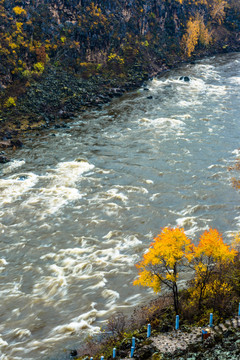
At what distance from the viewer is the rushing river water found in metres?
28.1

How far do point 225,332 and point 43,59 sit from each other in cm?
6976

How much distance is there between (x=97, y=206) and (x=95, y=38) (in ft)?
204

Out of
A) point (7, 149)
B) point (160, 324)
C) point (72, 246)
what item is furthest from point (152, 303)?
point (7, 149)

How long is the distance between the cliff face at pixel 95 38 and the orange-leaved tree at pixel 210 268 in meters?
51.4

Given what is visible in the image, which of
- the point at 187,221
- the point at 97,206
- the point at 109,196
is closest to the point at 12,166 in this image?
the point at 109,196

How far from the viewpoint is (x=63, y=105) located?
2776 inches

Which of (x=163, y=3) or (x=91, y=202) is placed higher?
(x=163, y=3)

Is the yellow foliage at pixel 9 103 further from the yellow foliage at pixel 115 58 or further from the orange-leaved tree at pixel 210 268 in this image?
the orange-leaved tree at pixel 210 268

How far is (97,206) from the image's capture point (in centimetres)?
4134

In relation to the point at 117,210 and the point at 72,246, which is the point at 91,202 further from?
the point at 72,246

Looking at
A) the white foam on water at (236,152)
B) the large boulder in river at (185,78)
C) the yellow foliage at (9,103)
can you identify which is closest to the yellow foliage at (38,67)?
the yellow foliage at (9,103)

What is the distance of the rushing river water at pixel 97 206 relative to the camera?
28.1 m

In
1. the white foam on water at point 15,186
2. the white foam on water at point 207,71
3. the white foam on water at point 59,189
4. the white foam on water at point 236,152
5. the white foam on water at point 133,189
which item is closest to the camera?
the white foam on water at point 59,189

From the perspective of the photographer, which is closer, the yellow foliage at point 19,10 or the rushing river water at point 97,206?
the rushing river water at point 97,206
